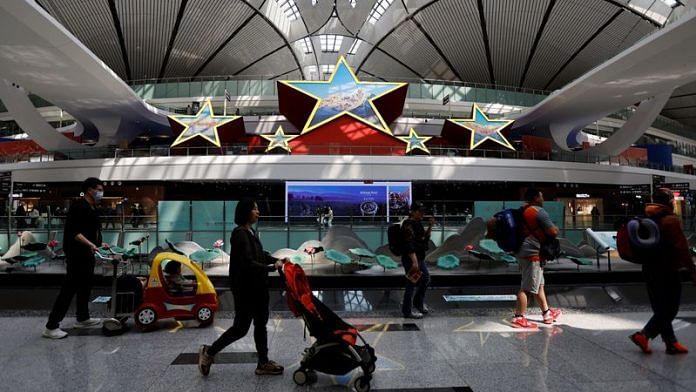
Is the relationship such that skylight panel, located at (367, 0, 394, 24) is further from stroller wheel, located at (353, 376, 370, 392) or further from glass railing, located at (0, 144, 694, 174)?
stroller wheel, located at (353, 376, 370, 392)

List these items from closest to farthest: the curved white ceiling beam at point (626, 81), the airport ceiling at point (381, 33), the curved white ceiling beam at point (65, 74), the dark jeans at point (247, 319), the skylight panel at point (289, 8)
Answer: the dark jeans at point (247, 319) < the curved white ceiling beam at point (65, 74) < the curved white ceiling beam at point (626, 81) < the airport ceiling at point (381, 33) < the skylight panel at point (289, 8)

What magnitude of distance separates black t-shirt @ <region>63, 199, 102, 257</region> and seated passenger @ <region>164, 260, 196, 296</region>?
1002 millimetres

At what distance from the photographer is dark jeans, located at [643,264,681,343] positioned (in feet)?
13.5

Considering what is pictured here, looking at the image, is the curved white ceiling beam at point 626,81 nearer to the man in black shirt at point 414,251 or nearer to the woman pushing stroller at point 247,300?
the man in black shirt at point 414,251

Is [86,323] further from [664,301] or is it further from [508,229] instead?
[664,301]

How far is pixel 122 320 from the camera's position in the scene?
515cm

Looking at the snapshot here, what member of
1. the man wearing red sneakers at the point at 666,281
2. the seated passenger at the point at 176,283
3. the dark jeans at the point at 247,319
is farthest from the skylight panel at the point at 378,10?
the dark jeans at the point at 247,319

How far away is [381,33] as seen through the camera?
43.0 metres

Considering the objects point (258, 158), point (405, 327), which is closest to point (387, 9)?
point (258, 158)

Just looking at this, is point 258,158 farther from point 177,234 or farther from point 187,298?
point 187,298

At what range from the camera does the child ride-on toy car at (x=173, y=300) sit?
523cm

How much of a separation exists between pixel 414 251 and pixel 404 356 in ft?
5.24

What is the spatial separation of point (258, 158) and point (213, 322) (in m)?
18.5

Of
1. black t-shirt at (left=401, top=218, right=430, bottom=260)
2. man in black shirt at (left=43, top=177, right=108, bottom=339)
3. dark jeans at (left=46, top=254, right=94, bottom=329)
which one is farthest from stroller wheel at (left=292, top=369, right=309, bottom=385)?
dark jeans at (left=46, top=254, right=94, bottom=329)
